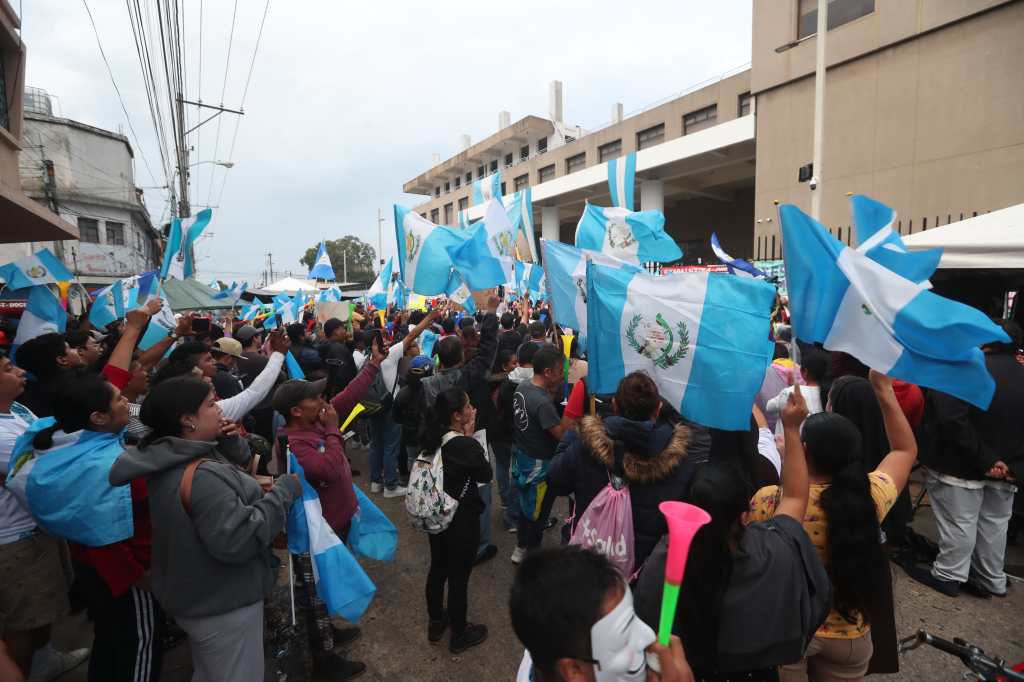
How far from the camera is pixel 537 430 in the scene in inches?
149

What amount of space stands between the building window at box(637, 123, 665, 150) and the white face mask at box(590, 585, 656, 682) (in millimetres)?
31027

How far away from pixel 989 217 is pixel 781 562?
5.79 metres

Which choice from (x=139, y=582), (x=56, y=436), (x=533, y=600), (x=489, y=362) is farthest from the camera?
(x=489, y=362)

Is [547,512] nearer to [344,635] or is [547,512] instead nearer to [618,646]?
[344,635]

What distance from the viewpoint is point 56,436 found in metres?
2.28

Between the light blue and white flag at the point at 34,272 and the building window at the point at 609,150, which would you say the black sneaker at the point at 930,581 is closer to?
the light blue and white flag at the point at 34,272

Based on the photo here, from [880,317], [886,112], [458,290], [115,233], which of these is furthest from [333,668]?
[115,233]

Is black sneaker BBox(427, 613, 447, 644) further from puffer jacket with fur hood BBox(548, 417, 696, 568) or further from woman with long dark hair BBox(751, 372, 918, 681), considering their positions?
woman with long dark hair BBox(751, 372, 918, 681)

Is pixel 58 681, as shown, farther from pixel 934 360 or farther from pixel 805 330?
pixel 934 360

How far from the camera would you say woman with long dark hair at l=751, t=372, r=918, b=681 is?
1822mm

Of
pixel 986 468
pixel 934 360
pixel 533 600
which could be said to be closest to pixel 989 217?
pixel 986 468

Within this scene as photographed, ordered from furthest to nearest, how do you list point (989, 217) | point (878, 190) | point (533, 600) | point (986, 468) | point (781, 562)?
point (878, 190) < point (989, 217) < point (986, 468) < point (781, 562) < point (533, 600)

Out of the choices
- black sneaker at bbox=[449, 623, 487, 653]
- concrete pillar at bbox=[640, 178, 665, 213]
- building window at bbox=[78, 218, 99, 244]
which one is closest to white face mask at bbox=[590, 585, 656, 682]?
black sneaker at bbox=[449, 623, 487, 653]

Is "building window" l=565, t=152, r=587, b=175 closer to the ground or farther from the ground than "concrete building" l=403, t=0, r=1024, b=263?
farther from the ground
